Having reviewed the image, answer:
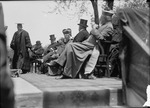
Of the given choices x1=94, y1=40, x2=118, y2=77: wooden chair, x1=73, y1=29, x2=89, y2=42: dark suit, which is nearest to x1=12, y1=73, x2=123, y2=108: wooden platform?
x1=94, y1=40, x2=118, y2=77: wooden chair

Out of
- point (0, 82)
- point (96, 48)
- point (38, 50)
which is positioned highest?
point (0, 82)

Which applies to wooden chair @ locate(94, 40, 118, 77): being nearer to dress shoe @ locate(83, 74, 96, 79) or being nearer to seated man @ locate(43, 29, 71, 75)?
dress shoe @ locate(83, 74, 96, 79)

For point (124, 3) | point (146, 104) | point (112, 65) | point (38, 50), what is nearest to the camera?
point (146, 104)

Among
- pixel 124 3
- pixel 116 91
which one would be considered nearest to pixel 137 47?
pixel 116 91

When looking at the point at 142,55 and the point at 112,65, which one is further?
the point at 112,65

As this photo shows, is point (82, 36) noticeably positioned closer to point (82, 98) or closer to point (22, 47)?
point (82, 98)

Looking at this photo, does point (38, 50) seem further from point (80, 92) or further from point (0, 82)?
point (0, 82)

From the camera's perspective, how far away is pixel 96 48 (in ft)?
22.7

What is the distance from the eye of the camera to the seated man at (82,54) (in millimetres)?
6734

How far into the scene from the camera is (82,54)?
685 cm

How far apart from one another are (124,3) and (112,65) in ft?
41.8

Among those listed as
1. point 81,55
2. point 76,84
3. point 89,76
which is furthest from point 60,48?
point 76,84

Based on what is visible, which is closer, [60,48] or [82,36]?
[82,36]

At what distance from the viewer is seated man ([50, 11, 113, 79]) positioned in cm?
673
